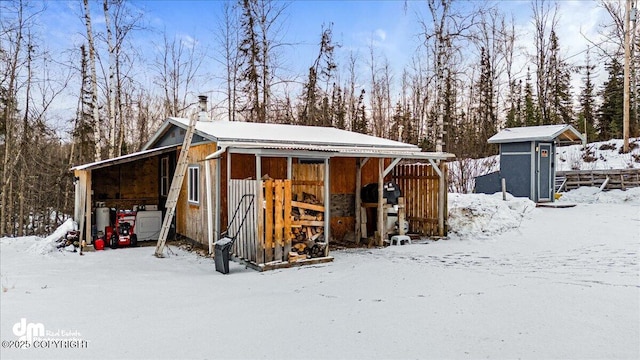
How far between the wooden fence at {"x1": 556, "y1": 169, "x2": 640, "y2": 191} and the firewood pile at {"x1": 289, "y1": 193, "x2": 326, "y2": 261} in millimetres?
12750

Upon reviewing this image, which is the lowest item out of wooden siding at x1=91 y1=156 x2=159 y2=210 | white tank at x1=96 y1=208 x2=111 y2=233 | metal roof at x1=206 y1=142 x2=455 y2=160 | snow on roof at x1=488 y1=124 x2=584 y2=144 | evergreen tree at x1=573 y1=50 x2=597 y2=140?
white tank at x1=96 y1=208 x2=111 y2=233

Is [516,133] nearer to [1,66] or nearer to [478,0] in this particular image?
[478,0]

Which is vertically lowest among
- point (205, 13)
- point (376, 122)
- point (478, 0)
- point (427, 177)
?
point (427, 177)

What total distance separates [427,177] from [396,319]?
6.93 metres

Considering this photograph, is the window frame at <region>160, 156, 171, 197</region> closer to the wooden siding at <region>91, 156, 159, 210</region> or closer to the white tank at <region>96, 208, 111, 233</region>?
the wooden siding at <region>91, 156, 159, 210</region>

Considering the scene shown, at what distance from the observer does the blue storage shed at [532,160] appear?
1418 centimetres

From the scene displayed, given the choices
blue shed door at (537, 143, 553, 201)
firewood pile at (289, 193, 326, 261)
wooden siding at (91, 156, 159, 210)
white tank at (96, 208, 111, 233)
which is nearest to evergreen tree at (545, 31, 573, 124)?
blue shed door at (537, 143, 553, 201)

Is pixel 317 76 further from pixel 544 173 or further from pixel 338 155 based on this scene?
pixel 338 155

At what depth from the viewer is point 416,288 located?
530 cm

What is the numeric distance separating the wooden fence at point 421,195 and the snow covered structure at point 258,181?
2.4 inches

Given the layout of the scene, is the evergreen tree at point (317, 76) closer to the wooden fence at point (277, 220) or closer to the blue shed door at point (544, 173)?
the blue shed door at point (544, 173)

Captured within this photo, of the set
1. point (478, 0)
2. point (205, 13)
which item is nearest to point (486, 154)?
point (478, 0)

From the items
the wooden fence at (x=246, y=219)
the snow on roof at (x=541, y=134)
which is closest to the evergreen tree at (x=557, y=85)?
the snow on roof at (x=541, y=134)

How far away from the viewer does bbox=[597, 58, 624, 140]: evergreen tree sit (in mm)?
24922
